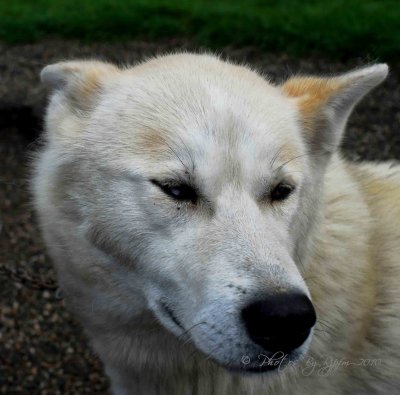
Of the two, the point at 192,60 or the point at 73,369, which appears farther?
the point at 73,369

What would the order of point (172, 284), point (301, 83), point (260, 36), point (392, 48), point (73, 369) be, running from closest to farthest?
point (172, 284) → point (301, 83) → point (73, 369) → point (392, 48) → point (260, 36)

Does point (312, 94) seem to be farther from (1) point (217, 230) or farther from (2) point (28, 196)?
(2) point (28, 196)

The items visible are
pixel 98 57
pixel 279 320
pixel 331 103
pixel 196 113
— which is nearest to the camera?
pixel 279 320

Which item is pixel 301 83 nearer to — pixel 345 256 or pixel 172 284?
pixel 345 256

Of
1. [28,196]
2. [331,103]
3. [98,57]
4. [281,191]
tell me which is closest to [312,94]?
[331,103]

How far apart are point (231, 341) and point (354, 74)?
1.20 meters

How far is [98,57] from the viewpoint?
22.8 feet

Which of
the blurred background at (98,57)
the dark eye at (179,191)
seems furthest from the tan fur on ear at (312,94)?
the blurred background at (98,57)

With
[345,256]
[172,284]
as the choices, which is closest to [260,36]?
[345,256]

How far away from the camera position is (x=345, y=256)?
2777mm

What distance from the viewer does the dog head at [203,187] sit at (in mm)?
2137

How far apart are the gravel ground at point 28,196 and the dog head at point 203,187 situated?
0.73 metres

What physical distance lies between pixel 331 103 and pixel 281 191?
19.8 inches

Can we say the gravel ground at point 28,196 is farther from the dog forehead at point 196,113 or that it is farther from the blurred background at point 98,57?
the dog forehead at point 196,113
